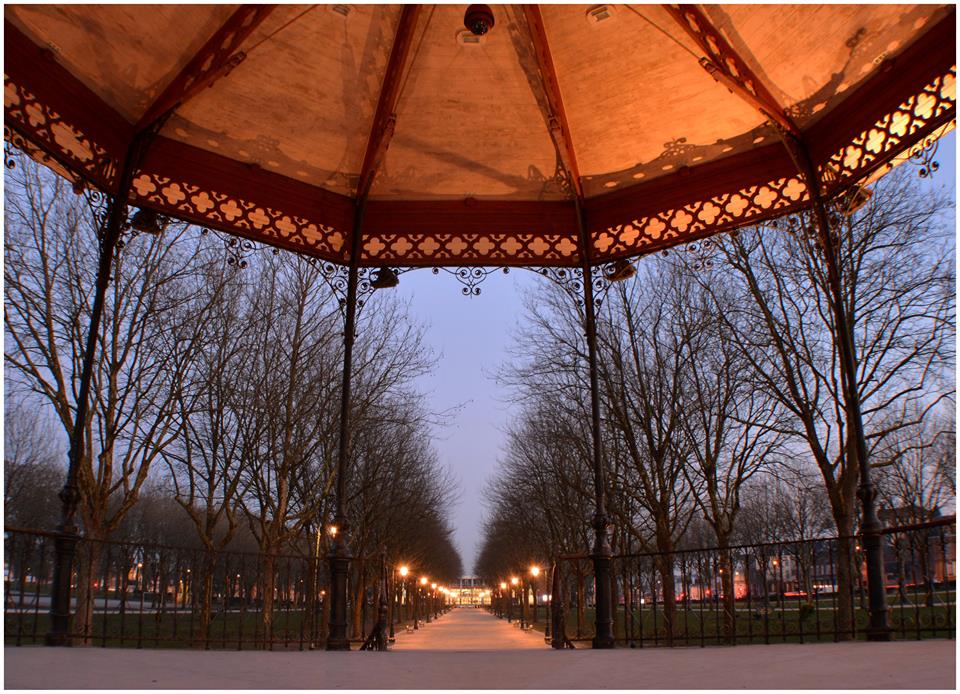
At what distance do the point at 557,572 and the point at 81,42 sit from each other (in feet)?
36.7

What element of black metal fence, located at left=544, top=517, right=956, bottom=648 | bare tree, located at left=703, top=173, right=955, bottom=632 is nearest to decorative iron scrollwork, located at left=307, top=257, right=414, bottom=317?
black metal fence, located at left=544, top=517, right=956, bottom=648

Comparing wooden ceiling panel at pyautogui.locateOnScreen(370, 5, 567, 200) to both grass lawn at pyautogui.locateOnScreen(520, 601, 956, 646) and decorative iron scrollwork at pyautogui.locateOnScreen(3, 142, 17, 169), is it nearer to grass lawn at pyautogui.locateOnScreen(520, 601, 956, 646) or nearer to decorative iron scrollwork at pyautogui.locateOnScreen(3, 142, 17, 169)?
decorative iron scrollwork at pyautogui.locateOnScreen(3, 142, 17, 169)

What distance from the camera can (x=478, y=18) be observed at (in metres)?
7.35

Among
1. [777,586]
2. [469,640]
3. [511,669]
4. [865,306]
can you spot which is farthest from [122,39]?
[469,640]

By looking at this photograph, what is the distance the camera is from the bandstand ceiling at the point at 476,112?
757cm

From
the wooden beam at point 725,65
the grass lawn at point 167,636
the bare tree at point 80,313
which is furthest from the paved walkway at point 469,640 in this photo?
the wooden beam at point 725,65

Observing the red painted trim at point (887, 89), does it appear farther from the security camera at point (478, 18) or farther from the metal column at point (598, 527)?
the security camera at point (478, 18)

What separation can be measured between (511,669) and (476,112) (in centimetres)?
661

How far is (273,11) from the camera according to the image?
25.3ft

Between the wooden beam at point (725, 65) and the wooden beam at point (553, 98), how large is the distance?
1379mm

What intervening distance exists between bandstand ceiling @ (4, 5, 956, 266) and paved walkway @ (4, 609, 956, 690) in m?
5.13

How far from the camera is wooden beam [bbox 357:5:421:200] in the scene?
809 centimetres

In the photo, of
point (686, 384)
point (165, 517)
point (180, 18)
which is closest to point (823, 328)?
point (686, 384)

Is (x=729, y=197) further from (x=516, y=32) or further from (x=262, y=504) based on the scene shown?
(x=262, y=504)
